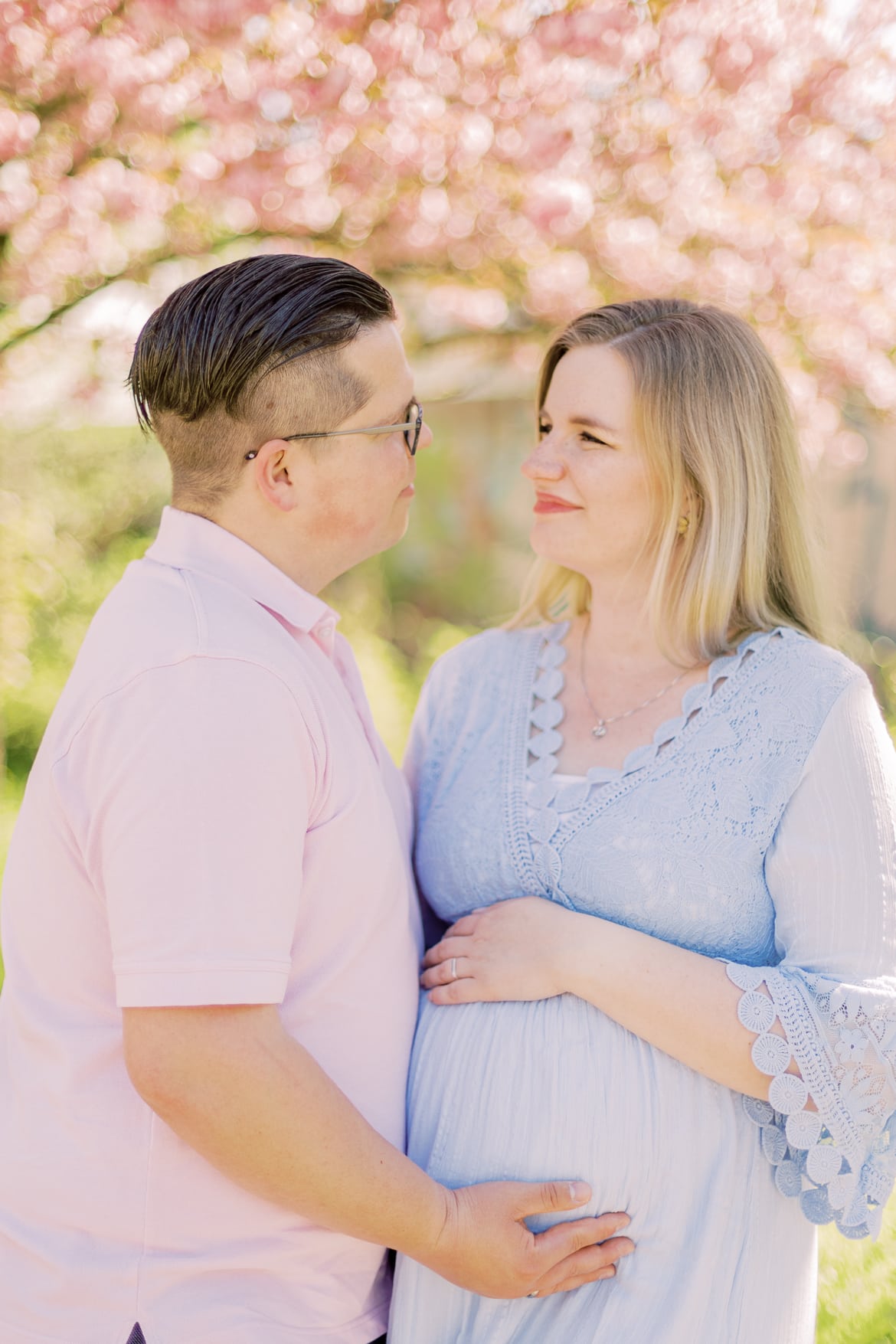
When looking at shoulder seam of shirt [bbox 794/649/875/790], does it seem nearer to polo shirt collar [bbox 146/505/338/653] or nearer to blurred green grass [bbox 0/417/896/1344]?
polo shirt collar [bbox 146/505/338/653]

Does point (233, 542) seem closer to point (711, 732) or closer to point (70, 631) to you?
point (711, 732)

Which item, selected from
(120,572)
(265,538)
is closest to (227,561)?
(265,538)

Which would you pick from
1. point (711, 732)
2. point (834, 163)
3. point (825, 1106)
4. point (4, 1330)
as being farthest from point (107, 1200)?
point (834, 163)

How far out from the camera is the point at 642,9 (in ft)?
11.6

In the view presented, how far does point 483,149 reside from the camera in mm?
4172

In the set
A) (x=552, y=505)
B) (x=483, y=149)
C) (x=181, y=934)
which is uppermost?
(x=483, y=149)

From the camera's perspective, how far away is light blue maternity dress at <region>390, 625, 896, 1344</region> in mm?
1799

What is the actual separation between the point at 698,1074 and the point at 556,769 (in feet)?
2.22

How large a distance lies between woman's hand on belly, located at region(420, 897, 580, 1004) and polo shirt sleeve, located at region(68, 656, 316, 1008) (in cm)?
62

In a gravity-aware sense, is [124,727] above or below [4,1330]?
above

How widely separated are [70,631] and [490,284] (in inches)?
183

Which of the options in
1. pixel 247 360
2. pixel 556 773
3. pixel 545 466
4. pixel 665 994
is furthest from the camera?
pixel 545 466

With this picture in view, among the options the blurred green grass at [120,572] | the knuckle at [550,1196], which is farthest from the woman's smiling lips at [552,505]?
the blurred green grass at [120,572]

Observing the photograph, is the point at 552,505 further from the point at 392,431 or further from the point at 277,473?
the point at 277,473
